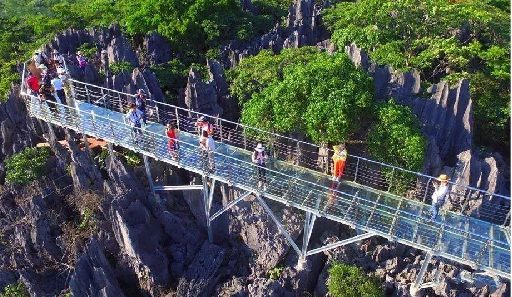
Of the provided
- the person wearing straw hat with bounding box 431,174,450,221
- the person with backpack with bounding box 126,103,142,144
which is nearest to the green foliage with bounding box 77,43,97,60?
the person with backpack with bounding box 126,103,142,144

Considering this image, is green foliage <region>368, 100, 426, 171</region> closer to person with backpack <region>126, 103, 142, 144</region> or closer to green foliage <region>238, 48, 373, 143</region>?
green foliage <region>238, 48, 373, 143</region>

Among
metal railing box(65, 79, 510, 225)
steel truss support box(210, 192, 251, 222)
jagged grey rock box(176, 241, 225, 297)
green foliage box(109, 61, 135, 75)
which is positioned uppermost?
green foliage box(109, 61, 135, 75)

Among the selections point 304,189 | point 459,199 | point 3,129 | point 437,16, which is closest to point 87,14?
point 3,129

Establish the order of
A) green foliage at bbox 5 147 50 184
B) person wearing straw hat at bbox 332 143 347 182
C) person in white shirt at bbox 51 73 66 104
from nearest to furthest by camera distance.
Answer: person wearing straw hat at bbox 332 143 347 182 < green foliage at bbox 5 147 50 184 < person in white shirt at bbox 51 73 66 104

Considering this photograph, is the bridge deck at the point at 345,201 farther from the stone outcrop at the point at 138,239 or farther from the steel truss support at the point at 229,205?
the stone outcrop at the point at 138,239

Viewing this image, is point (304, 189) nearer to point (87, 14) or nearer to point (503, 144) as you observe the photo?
point (503, 144)

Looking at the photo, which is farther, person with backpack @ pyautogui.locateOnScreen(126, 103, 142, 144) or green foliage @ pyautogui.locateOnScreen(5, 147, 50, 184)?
green foliage @ pyautogui.locateOnScreen(5, 147, 50, 184)

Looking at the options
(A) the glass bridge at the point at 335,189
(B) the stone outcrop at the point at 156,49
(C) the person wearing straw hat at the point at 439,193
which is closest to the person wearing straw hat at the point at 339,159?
(A) the glass bridge at the point at 335,189
